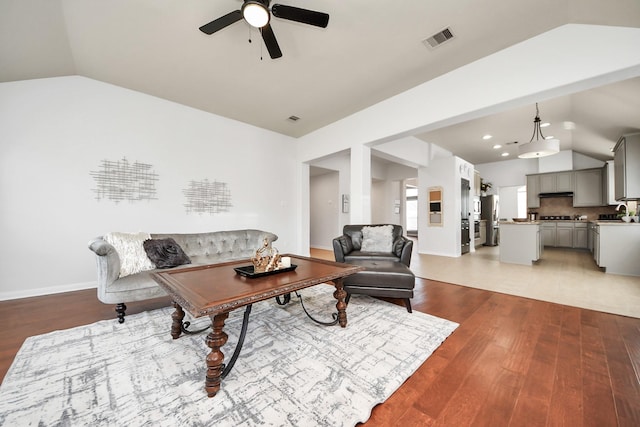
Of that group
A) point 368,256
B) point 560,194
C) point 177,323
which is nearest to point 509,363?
point 368,256

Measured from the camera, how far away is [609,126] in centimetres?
425

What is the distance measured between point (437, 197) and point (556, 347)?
4824mm

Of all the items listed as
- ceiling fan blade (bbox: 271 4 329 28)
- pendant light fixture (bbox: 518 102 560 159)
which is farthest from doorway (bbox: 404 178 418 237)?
ceiling fan blade (bbox: 271 4 329 28)

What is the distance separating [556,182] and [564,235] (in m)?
1.56

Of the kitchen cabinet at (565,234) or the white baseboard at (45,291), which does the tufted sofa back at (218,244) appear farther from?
the kitchen cabinet at (565,234)

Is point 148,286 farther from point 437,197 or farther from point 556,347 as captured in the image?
point 437,197

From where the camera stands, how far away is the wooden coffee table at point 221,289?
1.35m

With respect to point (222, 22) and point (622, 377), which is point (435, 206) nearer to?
point (622, 377)

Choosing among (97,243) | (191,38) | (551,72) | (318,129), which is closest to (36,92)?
(191,38)

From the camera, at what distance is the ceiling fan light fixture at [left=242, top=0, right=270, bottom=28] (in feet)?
6.15

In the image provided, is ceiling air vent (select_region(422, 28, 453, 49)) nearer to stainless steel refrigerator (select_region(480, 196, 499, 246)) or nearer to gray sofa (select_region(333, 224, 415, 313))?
gray sofa (select_region(333, 224, 415, 313))

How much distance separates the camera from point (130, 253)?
8.34 feet

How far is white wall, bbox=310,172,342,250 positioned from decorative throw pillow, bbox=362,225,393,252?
3449 millimetres

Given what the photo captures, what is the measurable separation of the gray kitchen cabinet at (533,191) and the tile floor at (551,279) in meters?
2.28
